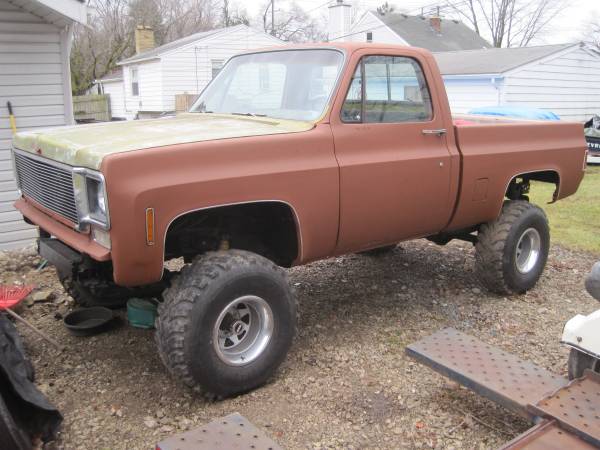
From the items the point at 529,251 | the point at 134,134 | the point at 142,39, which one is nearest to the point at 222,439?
the point at 134,134

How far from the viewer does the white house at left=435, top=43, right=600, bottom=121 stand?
18062 millimetres

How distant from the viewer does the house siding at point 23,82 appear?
688 cm

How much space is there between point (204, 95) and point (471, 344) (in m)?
2.80

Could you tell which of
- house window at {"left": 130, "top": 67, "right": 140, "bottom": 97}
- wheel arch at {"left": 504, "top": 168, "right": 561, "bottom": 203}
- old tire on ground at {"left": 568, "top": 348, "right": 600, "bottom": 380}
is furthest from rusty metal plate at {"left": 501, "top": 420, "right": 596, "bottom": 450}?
house window at {"left": 130, "top": 67, "right": 140, "bottom": 97}

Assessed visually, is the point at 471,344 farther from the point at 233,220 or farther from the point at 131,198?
the point at 131,198

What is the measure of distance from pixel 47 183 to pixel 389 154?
2283mm

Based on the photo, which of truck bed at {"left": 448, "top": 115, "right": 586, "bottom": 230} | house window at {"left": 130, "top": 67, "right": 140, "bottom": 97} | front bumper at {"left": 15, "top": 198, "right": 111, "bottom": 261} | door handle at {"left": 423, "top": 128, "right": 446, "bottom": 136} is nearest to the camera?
front bumper at {"left": 15, "top": 198, "right": 111, "bottom": 261}

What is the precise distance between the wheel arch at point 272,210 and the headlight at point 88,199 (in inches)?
15.4

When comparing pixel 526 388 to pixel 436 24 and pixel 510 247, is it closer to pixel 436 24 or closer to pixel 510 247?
pixel 510 247

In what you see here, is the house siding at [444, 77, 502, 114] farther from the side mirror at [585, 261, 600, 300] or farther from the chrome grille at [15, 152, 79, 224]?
the chrome grille at [15, 152, 79, 224]

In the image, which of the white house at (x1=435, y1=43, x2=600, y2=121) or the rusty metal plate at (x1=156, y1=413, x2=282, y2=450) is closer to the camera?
the rusty metal plate at (x1=156, y1=413, x2=282, y2=450)

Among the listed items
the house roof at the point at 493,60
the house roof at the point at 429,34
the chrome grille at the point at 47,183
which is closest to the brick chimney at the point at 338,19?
the house roof at the point at 429,34

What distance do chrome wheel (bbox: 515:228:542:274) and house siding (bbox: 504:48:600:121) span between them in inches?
536

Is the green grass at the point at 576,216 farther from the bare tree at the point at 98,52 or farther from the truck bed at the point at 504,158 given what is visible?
the bare tree at the point at 98,52
